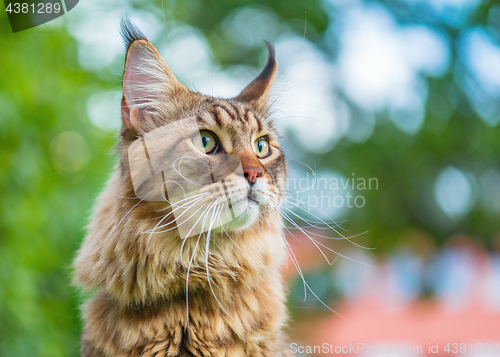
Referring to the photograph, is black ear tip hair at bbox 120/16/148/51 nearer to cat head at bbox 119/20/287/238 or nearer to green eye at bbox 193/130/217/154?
cat head at bbox 119/20/287/238

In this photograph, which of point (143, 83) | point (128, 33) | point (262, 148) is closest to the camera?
point (128, 33)

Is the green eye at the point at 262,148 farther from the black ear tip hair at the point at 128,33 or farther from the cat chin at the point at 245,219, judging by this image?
the black ear tip hair at the point at 128,33

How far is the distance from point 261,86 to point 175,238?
0.83 meters

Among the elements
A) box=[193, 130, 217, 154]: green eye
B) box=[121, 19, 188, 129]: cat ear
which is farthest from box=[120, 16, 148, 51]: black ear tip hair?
box=[193, 130, 217, 154]: green eye

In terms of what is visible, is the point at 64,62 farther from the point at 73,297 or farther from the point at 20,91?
the point at 73,297

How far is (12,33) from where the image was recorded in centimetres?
223

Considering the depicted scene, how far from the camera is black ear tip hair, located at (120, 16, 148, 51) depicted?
1.23 meters

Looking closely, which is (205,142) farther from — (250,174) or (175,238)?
(175,238)

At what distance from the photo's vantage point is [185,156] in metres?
1.29

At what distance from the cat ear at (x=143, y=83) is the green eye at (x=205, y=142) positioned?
18 cm

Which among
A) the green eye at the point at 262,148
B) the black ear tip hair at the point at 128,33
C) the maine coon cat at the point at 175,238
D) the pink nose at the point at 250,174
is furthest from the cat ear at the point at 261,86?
the black ear tip hair at the point at 128,33

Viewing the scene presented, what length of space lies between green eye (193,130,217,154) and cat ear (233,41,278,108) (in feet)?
1.28

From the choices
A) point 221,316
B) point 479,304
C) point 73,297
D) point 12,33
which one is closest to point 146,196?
point 221,316

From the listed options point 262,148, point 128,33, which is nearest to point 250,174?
point 262,148
